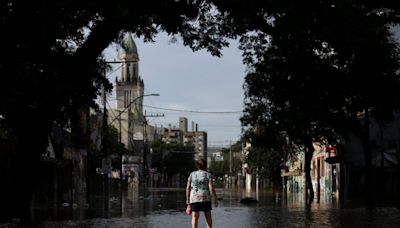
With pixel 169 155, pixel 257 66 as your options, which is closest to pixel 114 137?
pixel 169 155

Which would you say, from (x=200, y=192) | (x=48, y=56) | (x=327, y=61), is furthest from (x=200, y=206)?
(x=327, y=61)

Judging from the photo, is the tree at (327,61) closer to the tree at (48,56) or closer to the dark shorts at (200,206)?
the tree at (48,56)

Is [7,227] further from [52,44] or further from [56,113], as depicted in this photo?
[52,44]

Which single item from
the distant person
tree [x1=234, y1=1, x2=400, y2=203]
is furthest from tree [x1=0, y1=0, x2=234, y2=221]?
the distant person

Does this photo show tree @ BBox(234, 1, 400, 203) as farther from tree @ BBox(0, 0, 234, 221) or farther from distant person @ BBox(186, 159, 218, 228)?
distant person @ BBox(186, 159, 218, 228)

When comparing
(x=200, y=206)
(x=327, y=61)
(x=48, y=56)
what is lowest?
(x=200, y=206)

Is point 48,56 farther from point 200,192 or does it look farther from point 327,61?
point 327,61

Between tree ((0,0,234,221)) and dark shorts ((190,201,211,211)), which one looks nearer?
tree ((0,0,234,221))

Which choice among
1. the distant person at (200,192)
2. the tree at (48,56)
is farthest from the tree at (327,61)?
the distant person at (200,192)

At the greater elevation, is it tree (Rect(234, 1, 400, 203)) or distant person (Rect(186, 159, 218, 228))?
tree (Rect(234, 1, 400, 203))

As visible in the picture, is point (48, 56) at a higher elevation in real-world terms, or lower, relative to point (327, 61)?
lower

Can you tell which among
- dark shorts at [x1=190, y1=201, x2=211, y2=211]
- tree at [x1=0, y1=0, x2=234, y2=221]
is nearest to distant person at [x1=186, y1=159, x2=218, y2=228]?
dark shorts at [x1=190, y1=201, x2=211, y2=211]

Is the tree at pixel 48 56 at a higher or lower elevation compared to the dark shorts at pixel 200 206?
higher

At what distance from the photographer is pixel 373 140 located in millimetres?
43000
